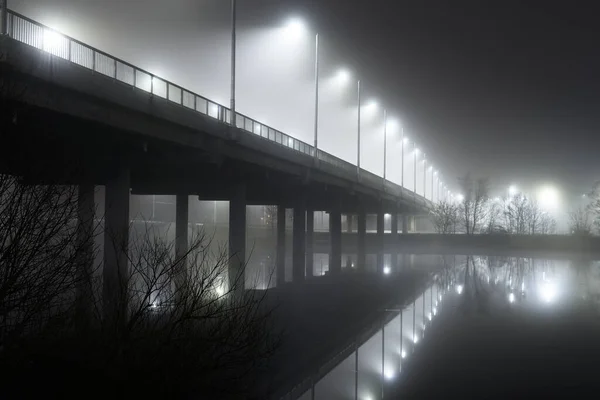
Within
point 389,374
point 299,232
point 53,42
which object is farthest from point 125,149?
point 299,232

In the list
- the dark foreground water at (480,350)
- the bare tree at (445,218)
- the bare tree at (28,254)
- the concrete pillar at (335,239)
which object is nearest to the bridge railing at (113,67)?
the bare tree at (28,254)

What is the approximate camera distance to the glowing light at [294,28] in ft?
144

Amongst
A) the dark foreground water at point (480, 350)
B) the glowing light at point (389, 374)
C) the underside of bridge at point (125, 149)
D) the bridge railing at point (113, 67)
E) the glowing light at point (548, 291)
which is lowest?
the dark foreground water at point (480, 350)

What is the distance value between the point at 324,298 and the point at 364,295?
227 cm

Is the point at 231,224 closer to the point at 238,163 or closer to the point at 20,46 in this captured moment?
the point at 238,163

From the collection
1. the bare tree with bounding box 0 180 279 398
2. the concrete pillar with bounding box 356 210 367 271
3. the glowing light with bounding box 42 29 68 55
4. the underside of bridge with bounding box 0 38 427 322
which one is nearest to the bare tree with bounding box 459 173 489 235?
the concrete pillar with bounding box 356 210 367 271

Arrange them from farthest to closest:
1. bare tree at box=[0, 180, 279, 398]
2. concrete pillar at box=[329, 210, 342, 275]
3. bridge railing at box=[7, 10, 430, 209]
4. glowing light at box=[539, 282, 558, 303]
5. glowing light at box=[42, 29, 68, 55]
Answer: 1. concrete pillar at box=[329, 210, 342, 275]
2. glowing light at box=[539, 282, 558, 303]
3. glowing light at box=[42, 29, 68, 55]
4. bridge railing at box=[7, 10, 430, 209]
5. bare tree at box=[0, 180, 279, 398]

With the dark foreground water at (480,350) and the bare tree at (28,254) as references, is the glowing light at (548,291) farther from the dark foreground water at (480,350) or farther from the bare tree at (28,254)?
the bare tree at (28,254)

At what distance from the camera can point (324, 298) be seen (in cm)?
3259

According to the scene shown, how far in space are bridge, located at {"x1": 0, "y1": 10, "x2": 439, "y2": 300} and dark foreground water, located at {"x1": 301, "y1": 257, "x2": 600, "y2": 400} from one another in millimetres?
4600

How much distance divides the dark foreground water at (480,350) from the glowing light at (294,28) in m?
19.3

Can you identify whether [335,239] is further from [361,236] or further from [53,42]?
[53,42]

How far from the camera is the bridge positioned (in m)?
15.8

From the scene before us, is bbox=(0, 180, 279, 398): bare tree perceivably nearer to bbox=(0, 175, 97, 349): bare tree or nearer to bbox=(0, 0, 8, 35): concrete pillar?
bbox=(0, 175, 97, 349): bare tree
